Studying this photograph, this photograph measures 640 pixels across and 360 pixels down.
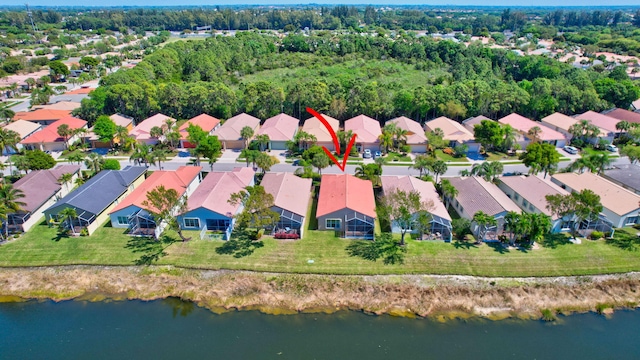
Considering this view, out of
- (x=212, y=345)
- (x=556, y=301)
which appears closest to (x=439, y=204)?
(x=556, y=301)

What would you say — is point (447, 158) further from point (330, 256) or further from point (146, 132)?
point (146, 132)

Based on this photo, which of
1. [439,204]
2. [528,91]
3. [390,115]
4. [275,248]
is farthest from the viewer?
[528,91]

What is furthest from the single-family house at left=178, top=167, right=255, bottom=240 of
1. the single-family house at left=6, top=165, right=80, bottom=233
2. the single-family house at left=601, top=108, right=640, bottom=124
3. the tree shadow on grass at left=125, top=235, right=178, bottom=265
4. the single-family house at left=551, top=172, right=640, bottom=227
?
the single-family house at left=601, top=108, right=640, bottom=124

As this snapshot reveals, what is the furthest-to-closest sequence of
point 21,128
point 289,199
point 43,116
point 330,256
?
point 43,116, point 21,128, point 289,199, point 330,256

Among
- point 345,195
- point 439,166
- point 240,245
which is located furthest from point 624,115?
point 240,245

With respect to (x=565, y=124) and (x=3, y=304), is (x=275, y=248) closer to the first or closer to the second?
(x=3, y=304)

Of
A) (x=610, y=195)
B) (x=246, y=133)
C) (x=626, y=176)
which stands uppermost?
(x=246, y=133)

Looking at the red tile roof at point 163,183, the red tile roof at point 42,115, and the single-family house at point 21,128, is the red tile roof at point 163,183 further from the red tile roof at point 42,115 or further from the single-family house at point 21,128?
the red tile roof at point 42,115
